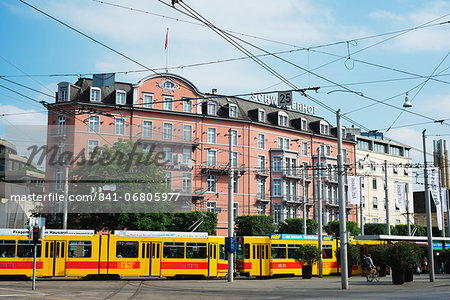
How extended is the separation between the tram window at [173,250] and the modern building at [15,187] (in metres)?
22.3

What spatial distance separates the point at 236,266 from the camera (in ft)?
112

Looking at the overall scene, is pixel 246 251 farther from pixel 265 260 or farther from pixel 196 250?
pixel 196 250

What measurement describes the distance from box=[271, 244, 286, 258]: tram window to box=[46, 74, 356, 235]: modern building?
50.7 ft

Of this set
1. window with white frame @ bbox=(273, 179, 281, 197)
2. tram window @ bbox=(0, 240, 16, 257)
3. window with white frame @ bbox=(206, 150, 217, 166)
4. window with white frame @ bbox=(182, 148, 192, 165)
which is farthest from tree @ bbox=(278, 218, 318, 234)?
tram window @ bbox=(0, 240, 16, 257)

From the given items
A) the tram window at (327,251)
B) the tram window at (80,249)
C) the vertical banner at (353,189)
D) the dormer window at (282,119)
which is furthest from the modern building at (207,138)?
the tram window at (80,249)

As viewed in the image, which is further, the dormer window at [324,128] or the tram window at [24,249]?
the dormer window at [324,128]

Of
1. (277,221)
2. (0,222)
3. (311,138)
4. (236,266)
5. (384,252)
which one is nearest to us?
(384,252)

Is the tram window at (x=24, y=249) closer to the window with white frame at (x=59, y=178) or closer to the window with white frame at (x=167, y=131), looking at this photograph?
the window with white frame at (x=59, y=178)

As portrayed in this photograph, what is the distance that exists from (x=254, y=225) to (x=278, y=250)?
735 inches

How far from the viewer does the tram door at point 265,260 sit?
113ft

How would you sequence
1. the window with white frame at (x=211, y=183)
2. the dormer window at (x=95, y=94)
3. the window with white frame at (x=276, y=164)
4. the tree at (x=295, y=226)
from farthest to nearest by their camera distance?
the window with white frame at (x=276, y=164), the window with white frame at (x=211, y=183), the tree at (x=295, y=226), the dormer window at (x=95, y=94)

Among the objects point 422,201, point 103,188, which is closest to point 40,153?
point 103,188

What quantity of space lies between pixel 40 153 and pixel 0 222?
53.5 feet

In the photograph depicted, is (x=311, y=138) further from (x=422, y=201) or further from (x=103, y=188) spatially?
A: (x=422, y=201)
